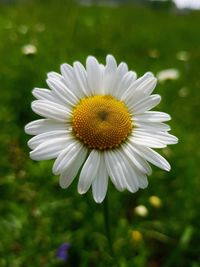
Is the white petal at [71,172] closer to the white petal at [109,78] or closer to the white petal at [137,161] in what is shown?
the white petal at [137,161]

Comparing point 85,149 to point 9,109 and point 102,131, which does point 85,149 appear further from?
point 9,109

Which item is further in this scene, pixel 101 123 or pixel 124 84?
pixel 124 84

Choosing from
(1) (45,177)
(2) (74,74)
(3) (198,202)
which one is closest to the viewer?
(2) (74,74)

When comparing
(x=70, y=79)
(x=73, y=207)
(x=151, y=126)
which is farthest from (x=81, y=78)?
(x=73, y=207)

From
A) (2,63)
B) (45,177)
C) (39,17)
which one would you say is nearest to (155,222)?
(45,177)

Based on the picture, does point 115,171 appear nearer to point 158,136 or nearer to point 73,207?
point 158,136

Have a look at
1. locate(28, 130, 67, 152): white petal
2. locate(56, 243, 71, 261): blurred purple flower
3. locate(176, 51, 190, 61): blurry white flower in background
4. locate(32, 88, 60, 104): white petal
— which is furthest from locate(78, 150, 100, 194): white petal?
locate(176, 51, 190, 61): blurry white flower in background
